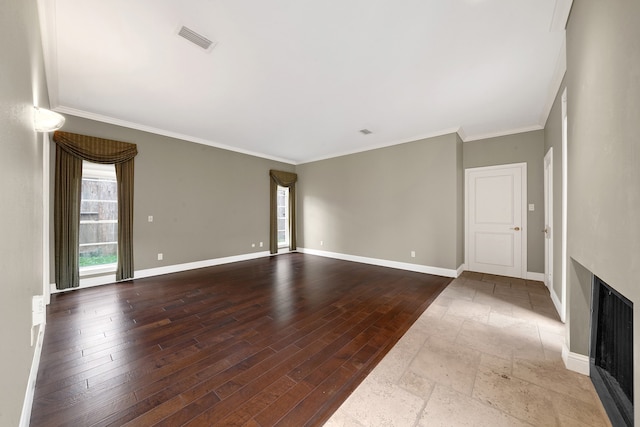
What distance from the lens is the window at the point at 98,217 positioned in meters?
3.96

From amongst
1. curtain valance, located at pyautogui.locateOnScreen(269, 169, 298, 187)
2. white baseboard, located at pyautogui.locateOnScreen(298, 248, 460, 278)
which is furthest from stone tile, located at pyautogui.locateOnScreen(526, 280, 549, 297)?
curtain valance, located at pyautogui.locateOnScreen(269, 169, 298, 187)

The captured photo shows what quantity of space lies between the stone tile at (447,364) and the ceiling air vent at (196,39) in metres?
3.30

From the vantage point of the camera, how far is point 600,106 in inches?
51.2

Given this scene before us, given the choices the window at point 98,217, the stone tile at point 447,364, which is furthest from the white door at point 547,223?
the window at point 98,217

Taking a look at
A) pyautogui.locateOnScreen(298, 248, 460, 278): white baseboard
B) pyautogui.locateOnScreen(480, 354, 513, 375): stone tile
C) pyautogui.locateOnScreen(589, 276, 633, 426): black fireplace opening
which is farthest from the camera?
pyautogui.locateOnScreen(298, 248, 460, 278): white baseboard

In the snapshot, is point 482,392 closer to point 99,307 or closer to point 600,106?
point 600,106

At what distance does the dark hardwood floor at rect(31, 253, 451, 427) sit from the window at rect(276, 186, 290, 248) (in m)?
3.08

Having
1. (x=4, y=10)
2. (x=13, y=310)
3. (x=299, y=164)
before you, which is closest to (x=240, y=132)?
(x=299, y=164)

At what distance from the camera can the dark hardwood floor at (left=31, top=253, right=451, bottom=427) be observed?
1522 mm

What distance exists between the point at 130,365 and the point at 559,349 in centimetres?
365

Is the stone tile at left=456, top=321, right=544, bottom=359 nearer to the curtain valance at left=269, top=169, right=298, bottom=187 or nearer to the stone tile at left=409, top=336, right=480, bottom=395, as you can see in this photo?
the stone tile at left=409, top=336, right=480, bottom=395

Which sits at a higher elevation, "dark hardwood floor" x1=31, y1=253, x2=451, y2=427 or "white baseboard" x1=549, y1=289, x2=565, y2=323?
"white baseboard" x1=549, y1=289, x2=565, y2=323

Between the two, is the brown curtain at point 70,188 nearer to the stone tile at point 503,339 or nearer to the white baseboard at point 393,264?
the white baseboard at point 393,264

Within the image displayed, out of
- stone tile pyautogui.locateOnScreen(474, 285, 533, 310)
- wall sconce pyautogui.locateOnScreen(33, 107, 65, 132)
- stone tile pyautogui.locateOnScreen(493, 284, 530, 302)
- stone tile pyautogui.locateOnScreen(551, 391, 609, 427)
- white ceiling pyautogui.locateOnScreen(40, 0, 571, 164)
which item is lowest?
stone tile pyautogui.locateOnScreen(551, 391, 609, 427)
